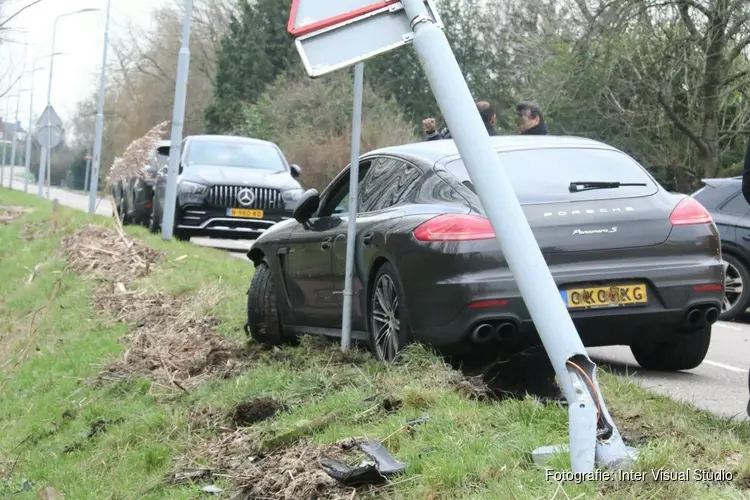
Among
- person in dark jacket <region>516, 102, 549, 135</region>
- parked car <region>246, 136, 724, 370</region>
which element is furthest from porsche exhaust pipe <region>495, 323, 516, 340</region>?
person in dark jacket <region>516, 102, 549, 135</region>

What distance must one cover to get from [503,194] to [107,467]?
351 cm

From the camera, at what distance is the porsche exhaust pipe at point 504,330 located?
6332mm

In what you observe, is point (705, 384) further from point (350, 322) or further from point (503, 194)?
point (503, 194)

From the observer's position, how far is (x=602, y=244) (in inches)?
260

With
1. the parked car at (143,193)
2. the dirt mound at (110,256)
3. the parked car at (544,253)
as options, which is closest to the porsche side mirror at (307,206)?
the parked car at (544,253)

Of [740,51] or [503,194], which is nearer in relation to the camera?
[503,194]

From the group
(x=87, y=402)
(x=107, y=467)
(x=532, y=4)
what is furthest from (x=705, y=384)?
(x=532, y=4)

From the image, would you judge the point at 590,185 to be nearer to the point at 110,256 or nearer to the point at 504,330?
the point at 504,330

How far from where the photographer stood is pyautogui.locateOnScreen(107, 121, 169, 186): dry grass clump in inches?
648

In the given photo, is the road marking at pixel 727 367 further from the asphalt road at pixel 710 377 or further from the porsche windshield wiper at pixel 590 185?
the porsche windshield wiper at pixel 590 185

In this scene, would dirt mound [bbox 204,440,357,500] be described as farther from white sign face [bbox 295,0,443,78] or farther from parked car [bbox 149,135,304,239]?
parked car [bbox 149,135,304,239]

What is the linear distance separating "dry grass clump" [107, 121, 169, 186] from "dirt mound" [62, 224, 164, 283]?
3.28 feet

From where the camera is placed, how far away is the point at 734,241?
41.5 ft

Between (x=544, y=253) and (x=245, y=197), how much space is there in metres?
12.1
